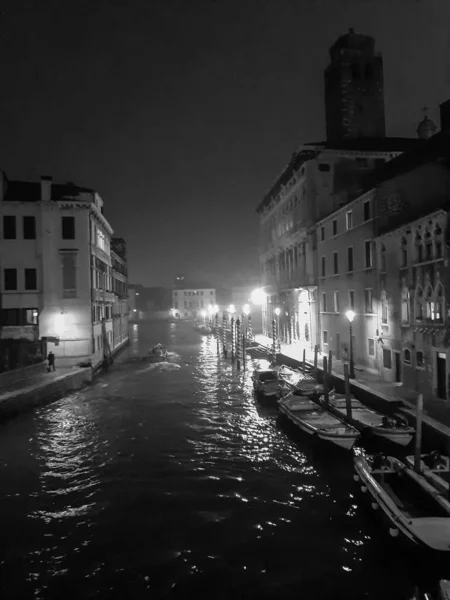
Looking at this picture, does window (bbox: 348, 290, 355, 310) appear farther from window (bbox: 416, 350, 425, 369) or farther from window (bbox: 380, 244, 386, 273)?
window (bbox: 416, 350, 425, 369)

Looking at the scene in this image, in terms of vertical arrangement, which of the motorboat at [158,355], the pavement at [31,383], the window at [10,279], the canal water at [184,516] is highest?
the window at [10,279]

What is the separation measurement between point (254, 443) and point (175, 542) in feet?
24.7

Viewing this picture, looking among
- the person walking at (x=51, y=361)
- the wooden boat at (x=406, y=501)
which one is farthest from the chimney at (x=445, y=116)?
the person walking at (x=51, y=361)

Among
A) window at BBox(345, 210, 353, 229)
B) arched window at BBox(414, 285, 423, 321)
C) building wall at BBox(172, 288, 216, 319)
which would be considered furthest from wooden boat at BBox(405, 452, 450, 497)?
building wall at BBox(172, 288, 216, 319)

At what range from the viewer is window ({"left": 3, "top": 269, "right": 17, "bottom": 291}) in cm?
3089

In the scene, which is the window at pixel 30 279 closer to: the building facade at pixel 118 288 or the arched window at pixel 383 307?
the building facade at pixel 118 288

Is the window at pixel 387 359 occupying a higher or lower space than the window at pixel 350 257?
lower

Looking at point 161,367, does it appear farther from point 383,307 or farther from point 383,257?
point 383,257

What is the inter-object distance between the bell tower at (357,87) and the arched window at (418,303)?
2542cm

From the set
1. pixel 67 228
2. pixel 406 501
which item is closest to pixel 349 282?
pixel 406 501

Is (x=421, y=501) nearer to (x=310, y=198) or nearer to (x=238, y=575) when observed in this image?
(x=238, y=575)

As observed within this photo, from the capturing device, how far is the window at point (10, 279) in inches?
1216

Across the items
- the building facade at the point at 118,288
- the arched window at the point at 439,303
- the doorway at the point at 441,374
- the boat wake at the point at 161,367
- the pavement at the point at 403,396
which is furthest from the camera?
the building facade at the point at 118,288

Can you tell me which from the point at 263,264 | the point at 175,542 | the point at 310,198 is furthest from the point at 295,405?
the point at 263,264
